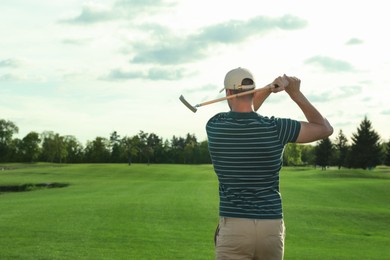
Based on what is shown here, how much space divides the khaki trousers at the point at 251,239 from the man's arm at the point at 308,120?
0.63 metres

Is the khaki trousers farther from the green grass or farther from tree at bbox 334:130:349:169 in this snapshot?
tree at bbox 334:130:349:169

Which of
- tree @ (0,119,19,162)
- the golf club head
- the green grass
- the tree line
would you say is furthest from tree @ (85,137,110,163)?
the golf club head

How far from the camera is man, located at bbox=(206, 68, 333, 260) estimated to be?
4.07m

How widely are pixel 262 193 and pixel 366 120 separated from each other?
8822 cm

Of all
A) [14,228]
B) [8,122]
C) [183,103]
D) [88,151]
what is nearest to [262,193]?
[183,103]

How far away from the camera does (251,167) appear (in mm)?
4133

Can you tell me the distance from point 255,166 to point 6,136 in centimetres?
14803

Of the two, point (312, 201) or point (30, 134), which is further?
point (30, 134)

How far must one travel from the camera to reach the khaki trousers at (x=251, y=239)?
160 inches

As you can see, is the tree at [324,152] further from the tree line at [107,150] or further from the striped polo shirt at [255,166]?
the striped polo shirt at [255,166]

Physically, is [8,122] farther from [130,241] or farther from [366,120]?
[130,241]

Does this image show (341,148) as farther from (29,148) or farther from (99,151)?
(29,148)

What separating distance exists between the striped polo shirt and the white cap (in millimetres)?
206

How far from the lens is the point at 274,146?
413 centimetres
